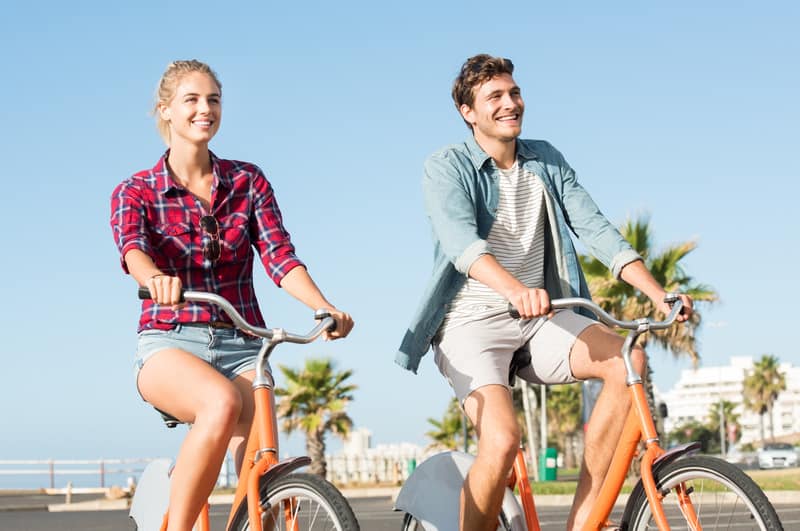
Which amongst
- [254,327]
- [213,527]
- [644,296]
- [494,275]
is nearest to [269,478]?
[254,327]

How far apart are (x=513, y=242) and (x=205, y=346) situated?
1258 mm

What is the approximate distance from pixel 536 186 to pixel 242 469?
5.24 feet

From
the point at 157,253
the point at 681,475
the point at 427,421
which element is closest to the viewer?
the point at 681,475

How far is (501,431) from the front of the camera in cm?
406

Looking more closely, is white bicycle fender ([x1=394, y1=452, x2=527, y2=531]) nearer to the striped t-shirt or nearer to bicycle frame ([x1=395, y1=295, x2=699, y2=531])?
bicycle frame ([x1=395, y1=295, x2=699, y2=531])

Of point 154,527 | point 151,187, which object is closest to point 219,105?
point 151,187

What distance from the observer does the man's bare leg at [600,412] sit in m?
4.02

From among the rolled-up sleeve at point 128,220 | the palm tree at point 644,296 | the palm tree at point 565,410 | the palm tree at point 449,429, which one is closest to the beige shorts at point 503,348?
the rolled-up sleeve at point 128,220

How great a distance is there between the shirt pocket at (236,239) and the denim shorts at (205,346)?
11.0 inches

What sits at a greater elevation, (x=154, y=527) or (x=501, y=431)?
(x=501, y=431)

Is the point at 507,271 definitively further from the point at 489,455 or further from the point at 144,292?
the point at 144,292

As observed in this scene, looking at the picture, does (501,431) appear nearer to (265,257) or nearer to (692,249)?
(265,257)

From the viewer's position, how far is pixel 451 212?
13.9 ft

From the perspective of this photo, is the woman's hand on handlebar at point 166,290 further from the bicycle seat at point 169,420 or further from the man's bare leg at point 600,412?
the man's bare leg at point 600,412
